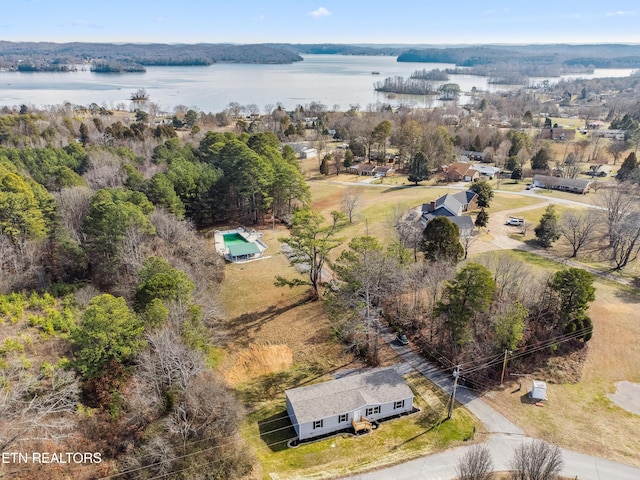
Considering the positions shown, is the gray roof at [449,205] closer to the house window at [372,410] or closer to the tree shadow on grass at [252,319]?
the tree shadow on grass at [252,319]

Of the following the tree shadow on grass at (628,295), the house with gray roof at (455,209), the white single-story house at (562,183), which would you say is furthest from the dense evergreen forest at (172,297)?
the white single-story house at (562,183)

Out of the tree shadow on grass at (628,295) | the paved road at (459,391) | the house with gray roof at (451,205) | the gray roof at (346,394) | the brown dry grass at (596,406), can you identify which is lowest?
the paved road at (459,391)

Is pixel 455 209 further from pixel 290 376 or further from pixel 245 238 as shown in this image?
pixel 290 376

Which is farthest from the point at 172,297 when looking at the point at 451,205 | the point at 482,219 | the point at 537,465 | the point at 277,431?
the point at 451,205

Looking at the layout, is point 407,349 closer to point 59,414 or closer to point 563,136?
point 59,414

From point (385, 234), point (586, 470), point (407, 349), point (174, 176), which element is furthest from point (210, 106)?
point (586, 470)

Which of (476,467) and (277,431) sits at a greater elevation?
(476,467)
